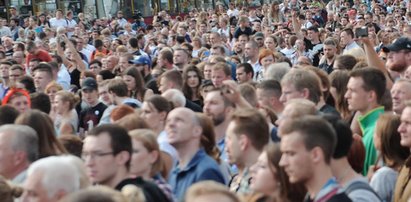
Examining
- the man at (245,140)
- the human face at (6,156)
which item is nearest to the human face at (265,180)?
the man at (245,140)

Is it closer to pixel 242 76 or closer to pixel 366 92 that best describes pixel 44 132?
pixel 366 92

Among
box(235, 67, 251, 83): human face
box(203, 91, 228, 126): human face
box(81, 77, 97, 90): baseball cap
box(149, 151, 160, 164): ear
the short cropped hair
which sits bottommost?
box(235, 67, 251, 83): human face

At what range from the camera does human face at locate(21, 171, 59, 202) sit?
15.1 feet

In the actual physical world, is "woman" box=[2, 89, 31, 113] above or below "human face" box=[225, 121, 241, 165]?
below

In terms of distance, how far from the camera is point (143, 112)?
24.5 ft

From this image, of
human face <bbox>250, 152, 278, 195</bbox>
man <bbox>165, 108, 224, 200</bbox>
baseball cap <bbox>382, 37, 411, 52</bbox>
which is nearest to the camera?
human face <bbox>250, 152, 278, 195</bbox>

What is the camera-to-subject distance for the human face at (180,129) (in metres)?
6.09

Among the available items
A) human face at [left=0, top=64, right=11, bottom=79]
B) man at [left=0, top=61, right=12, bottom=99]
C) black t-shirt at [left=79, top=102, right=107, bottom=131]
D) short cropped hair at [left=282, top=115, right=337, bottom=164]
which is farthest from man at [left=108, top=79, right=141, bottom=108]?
short cropped hair at [left=282, top=115, right=337, bottom=164]

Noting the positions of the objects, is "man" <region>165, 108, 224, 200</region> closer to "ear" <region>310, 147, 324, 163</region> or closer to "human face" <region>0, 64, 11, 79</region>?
"ear" <region>310, 147, 324, 163</region>

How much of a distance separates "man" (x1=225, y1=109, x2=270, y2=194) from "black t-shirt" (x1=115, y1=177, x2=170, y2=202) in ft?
2.62

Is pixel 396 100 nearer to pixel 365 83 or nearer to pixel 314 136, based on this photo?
pixel 365 83

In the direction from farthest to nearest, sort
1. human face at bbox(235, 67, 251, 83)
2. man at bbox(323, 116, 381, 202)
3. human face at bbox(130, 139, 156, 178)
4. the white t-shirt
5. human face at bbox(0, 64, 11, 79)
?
the white t-shirt → human face at bbox(0, 64, 11, 79) → human face at bbox(235, 67, 251, 83) → human face at bbox(130, 139, 156, 178) → man at bbox(323, 116, 381, 202)

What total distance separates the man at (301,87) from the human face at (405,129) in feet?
5.36

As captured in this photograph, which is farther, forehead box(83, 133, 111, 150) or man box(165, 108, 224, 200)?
man box(165, 108, 224, 200)
